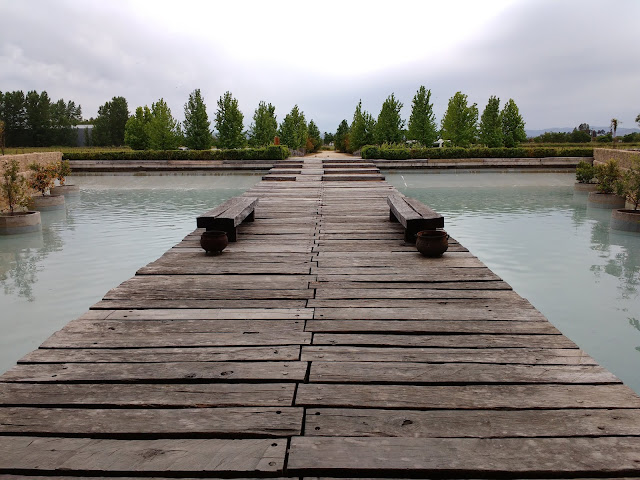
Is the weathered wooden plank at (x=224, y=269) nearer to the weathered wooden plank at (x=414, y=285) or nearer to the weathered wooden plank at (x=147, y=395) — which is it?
the weathered wooden plank at (x=414, y=285)

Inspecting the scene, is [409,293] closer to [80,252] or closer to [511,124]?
[80,252]

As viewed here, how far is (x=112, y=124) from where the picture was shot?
54.6 meters

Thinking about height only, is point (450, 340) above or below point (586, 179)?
below

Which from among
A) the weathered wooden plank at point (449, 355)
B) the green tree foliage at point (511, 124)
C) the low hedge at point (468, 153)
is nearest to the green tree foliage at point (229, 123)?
the low hedge at point (468, 153)

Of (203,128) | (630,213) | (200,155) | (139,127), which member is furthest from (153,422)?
(139,127)

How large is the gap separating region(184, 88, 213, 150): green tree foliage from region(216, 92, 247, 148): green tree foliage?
2.23 ft

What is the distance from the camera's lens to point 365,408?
6.86 ft

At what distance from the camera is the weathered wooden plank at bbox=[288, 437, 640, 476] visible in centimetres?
A: 171

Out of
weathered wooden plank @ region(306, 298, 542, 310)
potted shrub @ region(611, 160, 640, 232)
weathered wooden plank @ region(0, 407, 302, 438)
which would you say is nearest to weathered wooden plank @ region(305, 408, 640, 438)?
weathered wooden plank @ region(0, 407, 302, 438)

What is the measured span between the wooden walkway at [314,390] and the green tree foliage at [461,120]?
23536 mm

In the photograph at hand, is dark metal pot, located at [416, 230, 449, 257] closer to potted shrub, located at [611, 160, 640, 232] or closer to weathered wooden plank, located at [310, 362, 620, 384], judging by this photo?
weathered wooden plank, located at [310, 362, 620, 384]

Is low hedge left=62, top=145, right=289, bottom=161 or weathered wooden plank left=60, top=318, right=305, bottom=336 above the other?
low hedge left=62, top=145, right=289, bottom=161

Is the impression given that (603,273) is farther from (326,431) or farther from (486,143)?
(486,143)

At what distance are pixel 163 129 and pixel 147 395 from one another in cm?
2589
